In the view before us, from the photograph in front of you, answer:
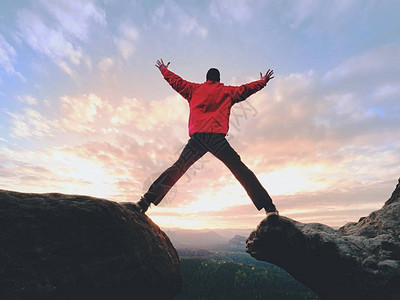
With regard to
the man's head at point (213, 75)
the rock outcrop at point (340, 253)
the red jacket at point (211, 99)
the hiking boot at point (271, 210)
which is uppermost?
the man's head at point (213, 75)

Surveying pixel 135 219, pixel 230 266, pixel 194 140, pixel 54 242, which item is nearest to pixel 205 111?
pixel 194 140

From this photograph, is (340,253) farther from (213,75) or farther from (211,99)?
(213,75)

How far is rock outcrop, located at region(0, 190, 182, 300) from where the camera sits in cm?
333

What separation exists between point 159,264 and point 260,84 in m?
5.12

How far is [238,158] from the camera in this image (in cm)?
561

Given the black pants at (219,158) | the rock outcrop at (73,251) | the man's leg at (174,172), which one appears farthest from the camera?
the black pants at (219,158)

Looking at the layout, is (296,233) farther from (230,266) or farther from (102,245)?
(230,266)

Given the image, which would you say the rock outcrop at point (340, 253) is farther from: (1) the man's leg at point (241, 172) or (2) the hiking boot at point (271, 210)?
(1) the man's leg at point (241, 172)

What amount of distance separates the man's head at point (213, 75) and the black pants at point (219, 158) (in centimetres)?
185

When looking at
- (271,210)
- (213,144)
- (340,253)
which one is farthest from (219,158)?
(340,253)

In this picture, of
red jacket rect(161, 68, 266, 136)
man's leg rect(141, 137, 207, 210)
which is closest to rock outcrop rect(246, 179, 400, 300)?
man's leg rect(141, 137, 207, 210)

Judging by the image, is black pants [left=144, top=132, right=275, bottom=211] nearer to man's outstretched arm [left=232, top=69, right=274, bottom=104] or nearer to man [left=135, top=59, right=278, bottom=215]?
man [left=135, top=59, right=278, bottom=215]

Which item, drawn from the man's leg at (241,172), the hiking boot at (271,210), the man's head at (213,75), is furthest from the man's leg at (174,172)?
the hiking boot at (271,210)

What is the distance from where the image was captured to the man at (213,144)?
5348 millimetres
